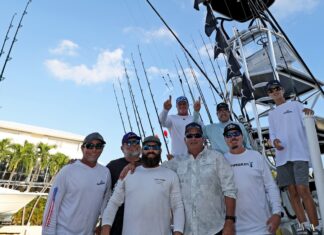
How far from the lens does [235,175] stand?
2.68 metres

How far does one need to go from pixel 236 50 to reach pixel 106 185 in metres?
5.66

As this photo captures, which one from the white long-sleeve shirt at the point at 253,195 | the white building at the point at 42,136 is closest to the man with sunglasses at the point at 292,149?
the white long-sleeve shirt at the point at 253,195

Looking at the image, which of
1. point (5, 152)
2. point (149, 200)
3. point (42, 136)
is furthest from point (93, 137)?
point (42, 136)

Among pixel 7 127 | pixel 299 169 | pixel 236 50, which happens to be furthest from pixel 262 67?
pixel 7 127

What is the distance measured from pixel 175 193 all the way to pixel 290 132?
182 cm

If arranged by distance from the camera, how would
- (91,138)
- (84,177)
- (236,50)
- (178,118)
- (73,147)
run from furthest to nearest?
(73,147) < (236,50) < (178,118) < (91,138) < (84,177)

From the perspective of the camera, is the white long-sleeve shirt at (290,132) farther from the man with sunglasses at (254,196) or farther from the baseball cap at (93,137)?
the baseball cap at (93,137)

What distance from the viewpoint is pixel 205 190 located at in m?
2.49

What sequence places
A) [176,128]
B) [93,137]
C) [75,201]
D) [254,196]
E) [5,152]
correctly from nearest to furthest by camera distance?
[254,196], [75,201], [93,137], [176,128], [5,152]

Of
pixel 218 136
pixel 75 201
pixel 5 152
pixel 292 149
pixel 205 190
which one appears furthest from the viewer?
pixel 5 152

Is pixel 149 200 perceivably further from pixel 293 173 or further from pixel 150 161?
pixel 293 173

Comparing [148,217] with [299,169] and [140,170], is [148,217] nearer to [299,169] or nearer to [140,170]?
[140,170]

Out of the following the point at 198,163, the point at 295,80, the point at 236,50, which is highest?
the point at 236,50

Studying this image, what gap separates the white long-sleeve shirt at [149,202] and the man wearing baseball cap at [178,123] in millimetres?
1664
